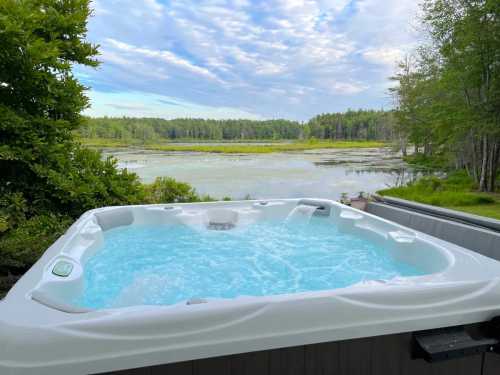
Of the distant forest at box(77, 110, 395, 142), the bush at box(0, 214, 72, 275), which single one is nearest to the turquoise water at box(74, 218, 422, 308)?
the bush at box(0, 214, 72, 275)

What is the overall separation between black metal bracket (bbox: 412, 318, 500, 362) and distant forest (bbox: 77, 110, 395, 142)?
362 centimetres

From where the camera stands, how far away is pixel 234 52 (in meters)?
6.63

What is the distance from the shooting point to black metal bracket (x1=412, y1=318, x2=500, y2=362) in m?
1.04

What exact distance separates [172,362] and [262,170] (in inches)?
276

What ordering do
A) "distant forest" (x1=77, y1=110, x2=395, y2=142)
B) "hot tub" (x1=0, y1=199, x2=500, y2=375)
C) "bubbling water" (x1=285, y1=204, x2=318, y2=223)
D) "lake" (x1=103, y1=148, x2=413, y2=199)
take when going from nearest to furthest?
"hot tub" (x1=0, y1=199, x2=500, y2=375), "bubbling water" (x1=285, y1=204, x2=318, y2=223), "lake" (x1=103, y1=148, x2=413, y2=199), "distant forest" (x1=77, y1=110, x2=395, y2=142)

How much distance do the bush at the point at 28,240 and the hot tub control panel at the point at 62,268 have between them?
1.06 meters

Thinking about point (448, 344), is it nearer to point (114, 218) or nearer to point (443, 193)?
point (114, 218)

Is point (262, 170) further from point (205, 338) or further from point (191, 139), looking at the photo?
point (191, 139)

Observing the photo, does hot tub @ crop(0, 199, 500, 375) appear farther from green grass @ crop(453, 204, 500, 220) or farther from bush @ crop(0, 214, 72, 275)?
green grass @ crop(453, 204, 500, 220)

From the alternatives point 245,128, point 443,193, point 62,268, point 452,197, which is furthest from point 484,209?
point 245,128

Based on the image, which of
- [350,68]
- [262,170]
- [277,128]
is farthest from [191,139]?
[350,68]

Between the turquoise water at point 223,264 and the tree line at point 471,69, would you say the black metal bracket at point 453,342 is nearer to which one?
the turquoise water at point 223,264

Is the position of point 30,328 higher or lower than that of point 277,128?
lower

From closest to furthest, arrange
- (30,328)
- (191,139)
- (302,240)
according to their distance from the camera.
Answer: (30,328)
(302,240)
(191,139)
